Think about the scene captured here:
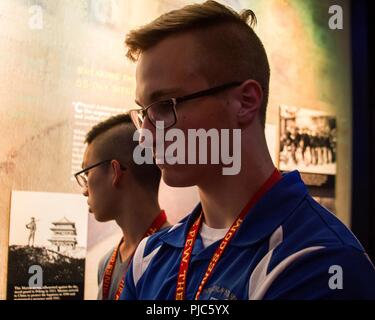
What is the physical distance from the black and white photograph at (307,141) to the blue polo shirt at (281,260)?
1.09 metres

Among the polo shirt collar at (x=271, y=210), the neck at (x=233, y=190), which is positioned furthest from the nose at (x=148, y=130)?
the polo shirt collar at (x=271, y=210)

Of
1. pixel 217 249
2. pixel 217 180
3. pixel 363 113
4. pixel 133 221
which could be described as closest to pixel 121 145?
pixel 133 221

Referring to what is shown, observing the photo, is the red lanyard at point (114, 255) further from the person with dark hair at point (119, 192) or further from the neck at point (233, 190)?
the neck at point (233, 190)

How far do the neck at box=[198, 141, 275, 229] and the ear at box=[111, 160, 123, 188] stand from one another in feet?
2.01

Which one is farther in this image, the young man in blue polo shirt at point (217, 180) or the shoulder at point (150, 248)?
the shoulder at point (150, 248)

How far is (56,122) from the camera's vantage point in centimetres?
208

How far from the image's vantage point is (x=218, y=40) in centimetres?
147

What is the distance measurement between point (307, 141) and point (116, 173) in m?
1.02

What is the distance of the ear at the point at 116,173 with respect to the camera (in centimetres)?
198

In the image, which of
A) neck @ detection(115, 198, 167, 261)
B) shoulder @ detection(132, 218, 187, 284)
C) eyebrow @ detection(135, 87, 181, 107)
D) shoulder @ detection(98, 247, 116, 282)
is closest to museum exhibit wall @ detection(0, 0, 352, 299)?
shoulder @ detection(98, 247, 116, 282)

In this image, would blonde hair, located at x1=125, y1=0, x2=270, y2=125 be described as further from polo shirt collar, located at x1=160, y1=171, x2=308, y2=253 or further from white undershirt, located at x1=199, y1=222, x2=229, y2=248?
white undershirt, located at x1=199, y1=222, x2=229, y2=248

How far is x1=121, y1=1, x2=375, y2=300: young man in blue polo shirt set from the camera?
1.29 meters

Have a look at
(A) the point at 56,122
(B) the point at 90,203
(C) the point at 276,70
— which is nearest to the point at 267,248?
(B) the point at 90,203

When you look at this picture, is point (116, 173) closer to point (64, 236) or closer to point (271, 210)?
point (64, 236)
